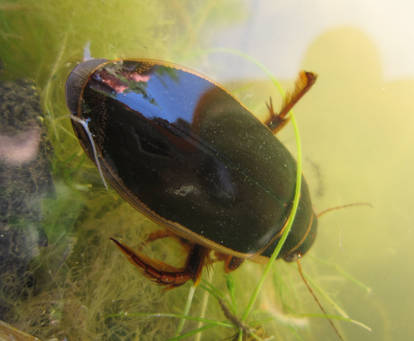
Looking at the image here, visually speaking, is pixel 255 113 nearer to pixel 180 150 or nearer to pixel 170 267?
pixel 180 150

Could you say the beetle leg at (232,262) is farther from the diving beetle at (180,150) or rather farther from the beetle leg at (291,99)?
the beetle leg at (291,99)

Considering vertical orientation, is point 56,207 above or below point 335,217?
below

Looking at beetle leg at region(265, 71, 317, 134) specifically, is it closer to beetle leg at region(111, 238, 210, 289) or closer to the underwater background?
the underwater background

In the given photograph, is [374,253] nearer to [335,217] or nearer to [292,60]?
[335,217]

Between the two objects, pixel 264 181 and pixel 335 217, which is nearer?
pixel 264 181

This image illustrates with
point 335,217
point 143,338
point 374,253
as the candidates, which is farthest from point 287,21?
point 143,338

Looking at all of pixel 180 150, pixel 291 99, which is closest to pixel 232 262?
pixel 180 150

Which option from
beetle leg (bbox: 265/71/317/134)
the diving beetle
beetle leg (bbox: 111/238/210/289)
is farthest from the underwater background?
beetle leg (bbox: 265/71/317/134)
